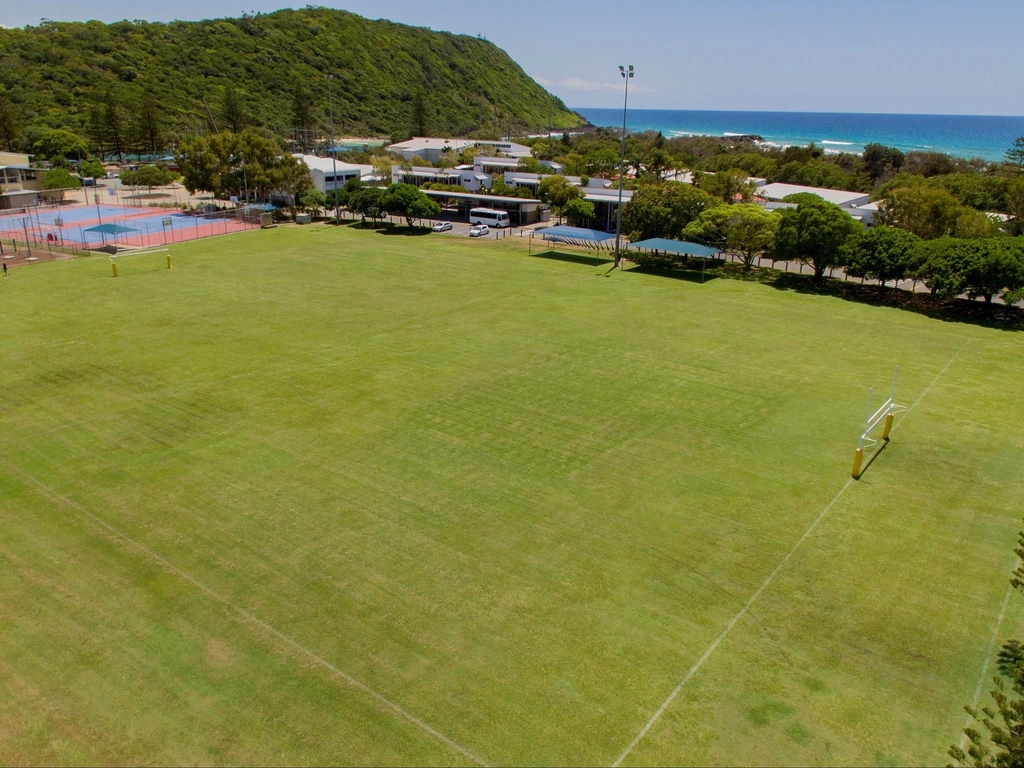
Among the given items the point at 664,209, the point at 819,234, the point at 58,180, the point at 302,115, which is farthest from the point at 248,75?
the point at 819,234

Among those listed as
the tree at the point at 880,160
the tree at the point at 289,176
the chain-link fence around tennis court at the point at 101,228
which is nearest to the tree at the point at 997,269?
the chain-link fence around tennis court at the point at 101,228

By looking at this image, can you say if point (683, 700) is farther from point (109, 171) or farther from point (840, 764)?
point (109, 171)

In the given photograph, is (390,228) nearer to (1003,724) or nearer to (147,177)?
(147,177)

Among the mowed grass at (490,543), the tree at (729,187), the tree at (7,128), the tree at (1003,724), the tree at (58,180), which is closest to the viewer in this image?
the tree at (1003,724)

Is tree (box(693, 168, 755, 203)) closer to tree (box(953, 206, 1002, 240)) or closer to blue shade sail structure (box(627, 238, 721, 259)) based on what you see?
blue shade sail structure (box(627, 238, 721, 259))

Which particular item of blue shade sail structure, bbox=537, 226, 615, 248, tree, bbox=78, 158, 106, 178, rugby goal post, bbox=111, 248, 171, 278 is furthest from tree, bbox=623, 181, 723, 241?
tree, bbox=78, 158, 106, 178

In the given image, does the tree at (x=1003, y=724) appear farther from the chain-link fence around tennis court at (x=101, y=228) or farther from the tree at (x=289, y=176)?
the tree at (x=289, y=176)

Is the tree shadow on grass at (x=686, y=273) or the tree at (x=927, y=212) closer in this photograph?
the tree at (x=927, y=212)
